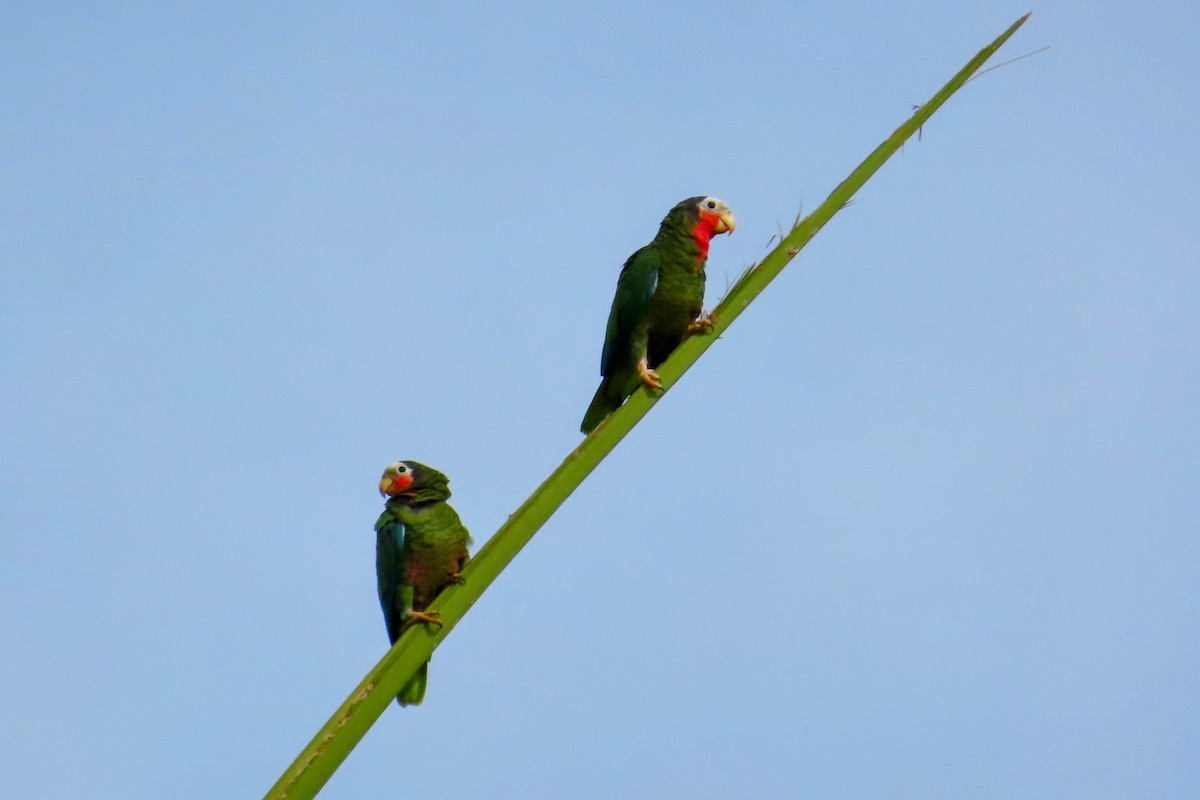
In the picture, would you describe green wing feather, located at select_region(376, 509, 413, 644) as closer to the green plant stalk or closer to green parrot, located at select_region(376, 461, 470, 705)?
green parrot, located at select_region(376, 461, 470, 705)

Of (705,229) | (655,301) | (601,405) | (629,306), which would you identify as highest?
(705,229)

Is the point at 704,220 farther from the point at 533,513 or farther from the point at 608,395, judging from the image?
the point at 533,513

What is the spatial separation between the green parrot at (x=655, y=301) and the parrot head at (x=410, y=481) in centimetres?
101

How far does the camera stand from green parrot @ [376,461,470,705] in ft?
21.9

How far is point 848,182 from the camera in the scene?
3154 mm

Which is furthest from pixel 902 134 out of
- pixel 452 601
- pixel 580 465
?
pixel 452 601

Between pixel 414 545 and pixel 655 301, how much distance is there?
2.10m

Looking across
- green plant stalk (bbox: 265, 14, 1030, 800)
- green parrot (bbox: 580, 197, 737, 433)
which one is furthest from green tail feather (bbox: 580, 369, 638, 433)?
green plant stalk (bbox: 265, 14, 1030, 800)

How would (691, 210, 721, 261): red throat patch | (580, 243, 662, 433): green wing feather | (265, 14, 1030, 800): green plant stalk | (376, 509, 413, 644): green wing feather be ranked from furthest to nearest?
(691, 210, 721, 261): red throat patch, (580, 243, 662, 433): green wing feather, (376, 509, 413, 644): green wing feather, (265, 14, 1030, 800): green plant stalk

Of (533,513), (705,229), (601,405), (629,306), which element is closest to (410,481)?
(601,405)

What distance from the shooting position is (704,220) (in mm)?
7406

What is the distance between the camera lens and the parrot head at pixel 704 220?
7.38 metres

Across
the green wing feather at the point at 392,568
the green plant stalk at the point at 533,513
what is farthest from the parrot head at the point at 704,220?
the green plant stalk at the point at 533,513

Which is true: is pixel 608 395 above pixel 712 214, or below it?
below
